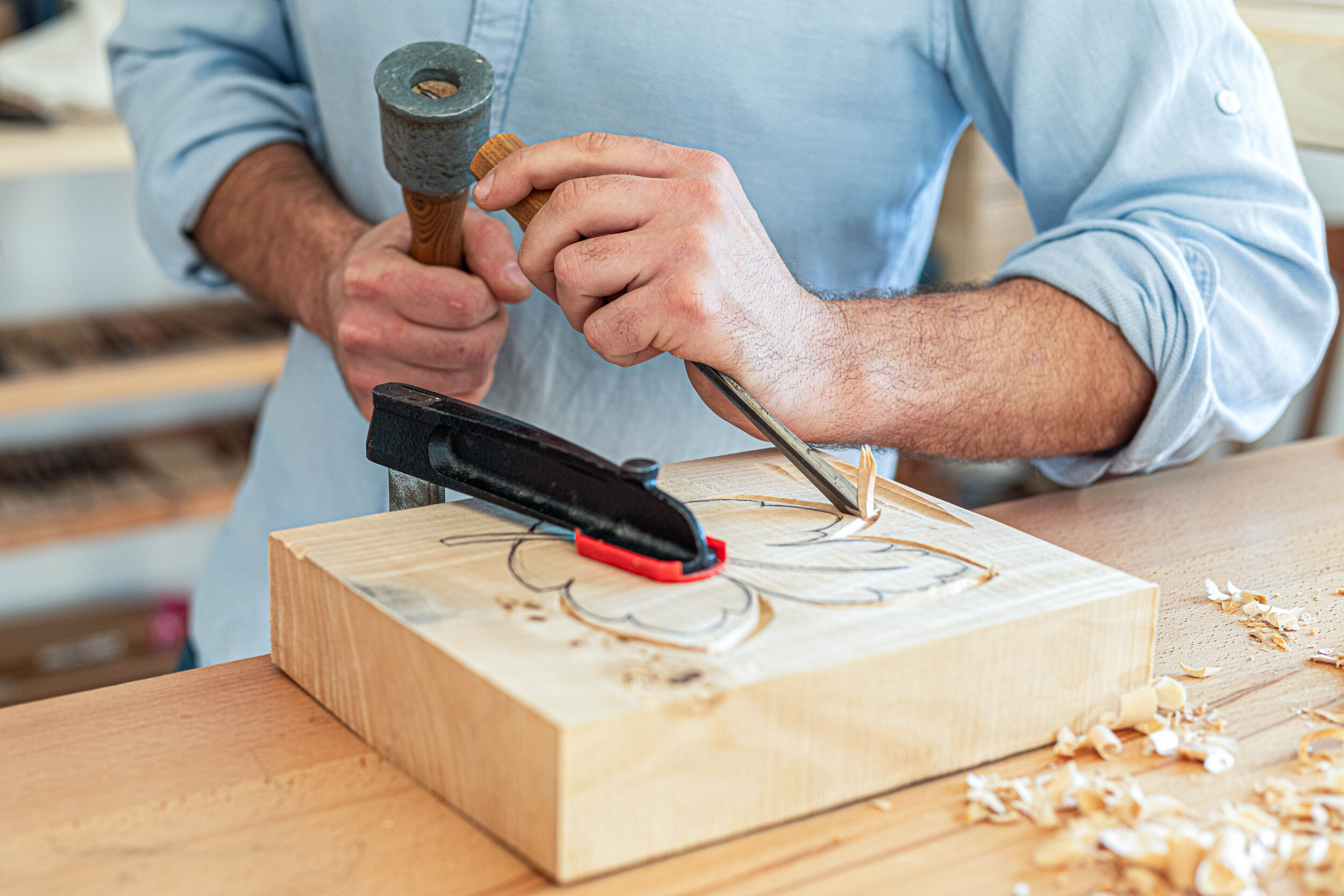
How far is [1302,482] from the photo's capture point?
875 mm

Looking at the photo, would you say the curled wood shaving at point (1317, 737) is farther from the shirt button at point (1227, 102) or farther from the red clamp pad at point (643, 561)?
the shirt button at point (1227, 102)

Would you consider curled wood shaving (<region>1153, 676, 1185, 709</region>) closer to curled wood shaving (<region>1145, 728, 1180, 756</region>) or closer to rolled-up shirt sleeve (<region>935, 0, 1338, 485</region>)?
curled wood shaving (<region>1145, 728, 1180, 756</region>)

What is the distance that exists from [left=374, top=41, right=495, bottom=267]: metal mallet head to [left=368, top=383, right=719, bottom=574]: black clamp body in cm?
13

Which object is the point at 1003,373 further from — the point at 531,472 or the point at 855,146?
the point at 531,472

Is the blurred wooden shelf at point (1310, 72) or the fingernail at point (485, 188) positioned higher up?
the blurred wooden shelf at point (1310, 72)

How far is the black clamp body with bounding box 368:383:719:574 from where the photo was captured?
55cm

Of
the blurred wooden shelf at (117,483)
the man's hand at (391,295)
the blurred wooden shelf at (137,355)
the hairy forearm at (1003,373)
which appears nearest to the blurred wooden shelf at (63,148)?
the blurred wooden shelf at (137,355)

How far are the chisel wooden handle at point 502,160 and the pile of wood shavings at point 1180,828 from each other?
398 millimetres

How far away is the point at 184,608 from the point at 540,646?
2.12 metres

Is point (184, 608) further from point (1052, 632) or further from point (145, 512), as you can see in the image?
point (1052, 632)

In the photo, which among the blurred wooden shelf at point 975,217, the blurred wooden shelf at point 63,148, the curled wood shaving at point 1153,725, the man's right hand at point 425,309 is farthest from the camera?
the blurred wooden shelf at point 975,217

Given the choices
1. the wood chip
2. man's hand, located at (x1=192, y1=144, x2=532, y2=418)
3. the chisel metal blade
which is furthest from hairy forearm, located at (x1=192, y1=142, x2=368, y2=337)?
the wood chip

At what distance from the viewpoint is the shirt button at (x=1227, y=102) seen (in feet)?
2.76

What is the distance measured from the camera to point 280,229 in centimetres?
99
